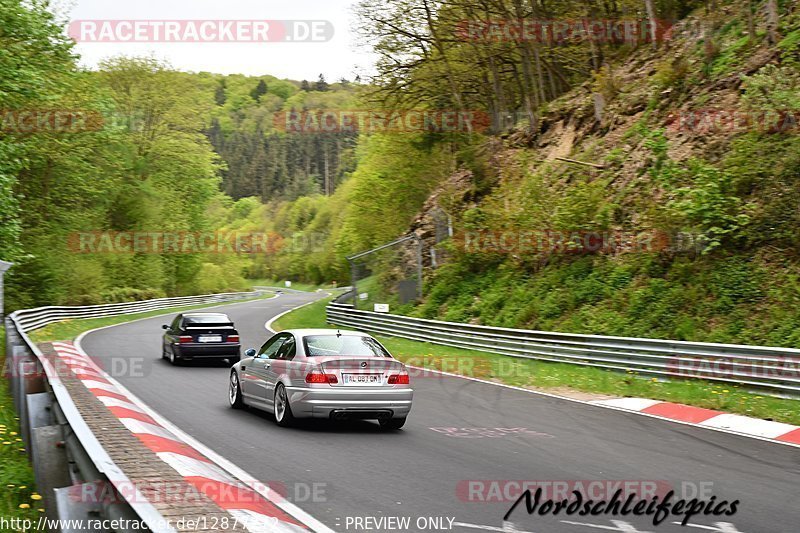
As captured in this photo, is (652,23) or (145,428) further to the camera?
(652,23)

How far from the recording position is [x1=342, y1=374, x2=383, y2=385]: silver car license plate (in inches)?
450

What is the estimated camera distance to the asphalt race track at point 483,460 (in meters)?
7.11

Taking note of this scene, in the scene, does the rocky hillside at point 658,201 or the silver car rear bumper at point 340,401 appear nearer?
the silver car rear bumper at point 340,401

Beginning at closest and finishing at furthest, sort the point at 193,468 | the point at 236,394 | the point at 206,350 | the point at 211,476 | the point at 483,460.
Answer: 1. the point at 211,476
2. the point at 193,468
3. the point at 483,460
4. the point at 236,394
5. the point at 206,350

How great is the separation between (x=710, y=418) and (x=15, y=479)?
10.1 meters

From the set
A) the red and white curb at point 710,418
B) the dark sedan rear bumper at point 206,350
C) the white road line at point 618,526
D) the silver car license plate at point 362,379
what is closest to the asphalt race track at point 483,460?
the white road line at point 618,526

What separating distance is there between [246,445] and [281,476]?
1.86 meters

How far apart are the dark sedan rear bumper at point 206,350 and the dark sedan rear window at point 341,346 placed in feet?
31.6

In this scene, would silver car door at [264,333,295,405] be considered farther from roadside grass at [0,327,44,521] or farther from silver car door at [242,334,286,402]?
roadside grass at [0,327,44,521]

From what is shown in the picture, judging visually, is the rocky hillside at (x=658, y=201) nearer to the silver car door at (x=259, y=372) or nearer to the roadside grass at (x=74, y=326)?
the silver car door at (x=259, y=372)

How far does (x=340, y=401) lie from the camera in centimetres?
1132

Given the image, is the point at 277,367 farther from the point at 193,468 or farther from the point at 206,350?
the point at 206,350

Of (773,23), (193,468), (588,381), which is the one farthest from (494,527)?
(773,23)

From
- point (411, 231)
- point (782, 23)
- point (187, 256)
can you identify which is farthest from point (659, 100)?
point (187, 256)
